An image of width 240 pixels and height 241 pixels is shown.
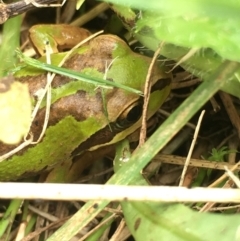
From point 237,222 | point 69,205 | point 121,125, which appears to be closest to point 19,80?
point 121,125

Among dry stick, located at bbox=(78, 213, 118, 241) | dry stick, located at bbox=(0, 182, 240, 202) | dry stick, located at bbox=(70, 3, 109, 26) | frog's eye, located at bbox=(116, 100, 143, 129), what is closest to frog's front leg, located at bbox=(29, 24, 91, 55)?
dry stick, located at bbox=(70, 3, 109, 26)

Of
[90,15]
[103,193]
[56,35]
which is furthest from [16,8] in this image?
[103,193]

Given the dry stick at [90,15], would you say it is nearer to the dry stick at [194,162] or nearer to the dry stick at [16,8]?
the dry stick at [16,8]

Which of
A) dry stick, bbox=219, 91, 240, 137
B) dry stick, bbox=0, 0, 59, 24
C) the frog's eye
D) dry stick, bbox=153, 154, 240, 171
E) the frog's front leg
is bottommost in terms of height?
dry stick, bbox=153, 154, 240, 171

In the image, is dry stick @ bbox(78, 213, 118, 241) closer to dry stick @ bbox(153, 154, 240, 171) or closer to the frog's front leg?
dry stick @ bbox(153, 154, 240, 171)

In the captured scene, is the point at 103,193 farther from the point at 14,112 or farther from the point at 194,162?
the point at 194,162

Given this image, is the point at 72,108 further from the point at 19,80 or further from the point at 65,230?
the point at 65,230
